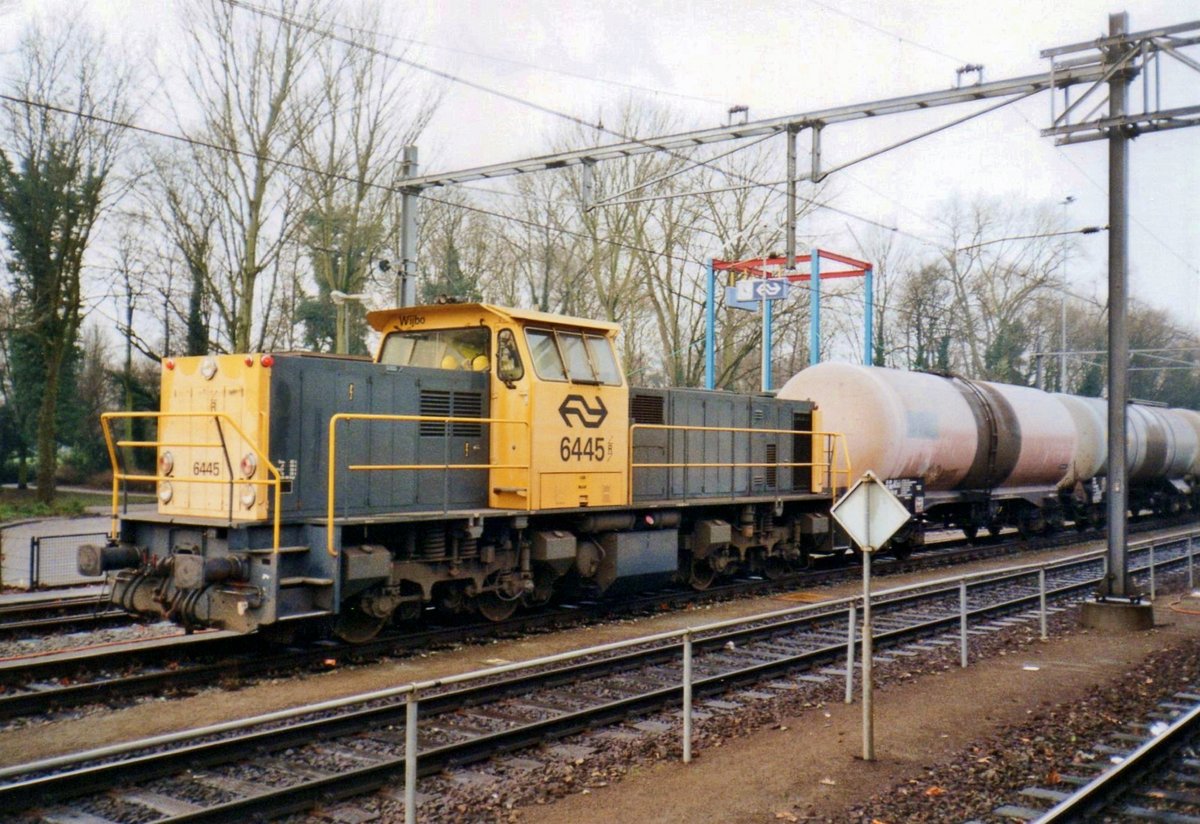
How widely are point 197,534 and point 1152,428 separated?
89.8 feet

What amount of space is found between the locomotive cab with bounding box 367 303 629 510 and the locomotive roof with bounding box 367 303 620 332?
0.01 meters

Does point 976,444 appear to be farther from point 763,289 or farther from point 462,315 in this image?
point 462,315

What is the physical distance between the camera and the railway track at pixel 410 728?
5934mm

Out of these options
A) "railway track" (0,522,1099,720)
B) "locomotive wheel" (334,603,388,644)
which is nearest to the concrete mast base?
"railway track" (0,522,1099,720)

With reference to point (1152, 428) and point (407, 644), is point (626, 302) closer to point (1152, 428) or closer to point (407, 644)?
point (1152, 428)

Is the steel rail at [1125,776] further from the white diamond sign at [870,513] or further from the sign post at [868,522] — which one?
the white diamond sign at [870,513]

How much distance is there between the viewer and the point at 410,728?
5.50 m

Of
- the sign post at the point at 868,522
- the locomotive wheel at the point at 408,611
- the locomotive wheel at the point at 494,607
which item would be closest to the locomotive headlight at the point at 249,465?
the locomotive wheel at the point at 408,611

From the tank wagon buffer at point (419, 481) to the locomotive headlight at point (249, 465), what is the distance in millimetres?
27

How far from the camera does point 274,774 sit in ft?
22.2

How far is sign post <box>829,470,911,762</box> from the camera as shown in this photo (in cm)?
736

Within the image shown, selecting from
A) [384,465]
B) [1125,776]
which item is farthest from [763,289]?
[1125,776]

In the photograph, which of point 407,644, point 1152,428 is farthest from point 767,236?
point 407,644

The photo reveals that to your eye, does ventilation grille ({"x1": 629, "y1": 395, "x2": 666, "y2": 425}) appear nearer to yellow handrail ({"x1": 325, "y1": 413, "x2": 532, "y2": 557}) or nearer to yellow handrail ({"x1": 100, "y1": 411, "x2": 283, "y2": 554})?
yellow handrail ({"x1": 325, "y1": 413, "x2": 532, "y2": 557})
